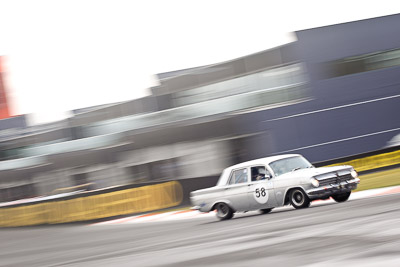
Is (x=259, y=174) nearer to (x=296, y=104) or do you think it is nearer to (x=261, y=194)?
(x=261, y=194)

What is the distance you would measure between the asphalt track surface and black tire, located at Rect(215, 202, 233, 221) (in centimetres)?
245

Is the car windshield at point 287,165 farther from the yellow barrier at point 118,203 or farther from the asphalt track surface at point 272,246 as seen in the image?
the yellow barrier at point 118,203

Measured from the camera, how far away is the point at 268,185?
1605cm

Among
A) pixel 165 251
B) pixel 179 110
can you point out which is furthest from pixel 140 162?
pixel 165 251

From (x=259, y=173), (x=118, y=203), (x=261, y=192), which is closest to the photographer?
(x=261, y=192)

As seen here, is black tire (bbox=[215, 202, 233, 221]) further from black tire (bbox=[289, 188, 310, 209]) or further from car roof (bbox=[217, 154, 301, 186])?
black tire (bbox=[289, 188, 310, 209])

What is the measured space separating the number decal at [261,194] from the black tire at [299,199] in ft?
1.90

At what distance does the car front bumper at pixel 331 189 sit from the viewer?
15117 mm

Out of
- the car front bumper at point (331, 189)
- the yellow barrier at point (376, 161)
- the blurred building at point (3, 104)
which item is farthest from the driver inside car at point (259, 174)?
the blurred building at point (3, 104)

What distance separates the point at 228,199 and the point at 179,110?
58.8ft

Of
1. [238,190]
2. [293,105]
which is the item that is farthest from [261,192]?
[293,105]

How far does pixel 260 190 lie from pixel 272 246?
705 centimetres

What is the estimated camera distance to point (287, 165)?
53.6 feet

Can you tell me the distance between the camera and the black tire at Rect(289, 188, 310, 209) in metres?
15.5
